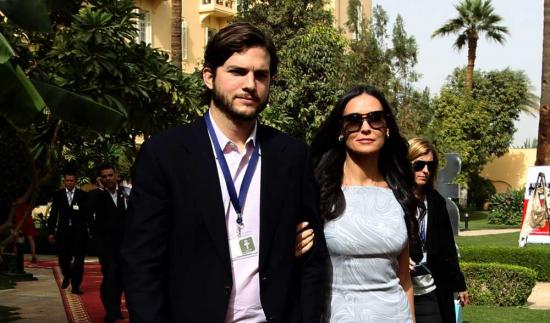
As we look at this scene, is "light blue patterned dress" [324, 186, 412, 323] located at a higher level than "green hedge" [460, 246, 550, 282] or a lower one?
higher

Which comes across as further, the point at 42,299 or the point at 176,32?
the point at 176,32

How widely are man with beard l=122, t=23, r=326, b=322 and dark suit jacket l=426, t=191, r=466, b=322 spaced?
2.05m

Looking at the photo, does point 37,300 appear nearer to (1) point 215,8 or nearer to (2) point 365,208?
(2) point 365,208

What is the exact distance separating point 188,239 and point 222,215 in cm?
14

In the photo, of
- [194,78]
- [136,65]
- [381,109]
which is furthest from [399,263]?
[194,78]

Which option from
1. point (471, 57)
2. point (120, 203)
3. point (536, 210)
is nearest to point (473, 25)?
point (471, 57)

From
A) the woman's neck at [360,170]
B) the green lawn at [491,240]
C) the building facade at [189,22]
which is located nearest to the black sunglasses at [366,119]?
the woman's neck at [360,170]

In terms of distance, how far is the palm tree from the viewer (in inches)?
1912

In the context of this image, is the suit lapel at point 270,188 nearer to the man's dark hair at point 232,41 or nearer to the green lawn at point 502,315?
the man's dark hair at point 232,41

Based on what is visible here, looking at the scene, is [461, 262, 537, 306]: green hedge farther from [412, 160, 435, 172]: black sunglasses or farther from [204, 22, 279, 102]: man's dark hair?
[204, 22, 279, 102]: man's dark hair

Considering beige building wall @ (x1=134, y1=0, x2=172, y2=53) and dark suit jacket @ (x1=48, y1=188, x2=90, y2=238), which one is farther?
beige building wall @ (x1=134, y1=0, x2=172, y2=53)

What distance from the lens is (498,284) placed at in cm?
1223

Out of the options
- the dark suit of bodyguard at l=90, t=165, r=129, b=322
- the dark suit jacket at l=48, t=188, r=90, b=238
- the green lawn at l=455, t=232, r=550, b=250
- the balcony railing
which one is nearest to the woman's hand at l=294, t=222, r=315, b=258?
the dark suit of bodyguard at l=90, t=165, r=129, b=322

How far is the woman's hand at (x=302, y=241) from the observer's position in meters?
2.95
